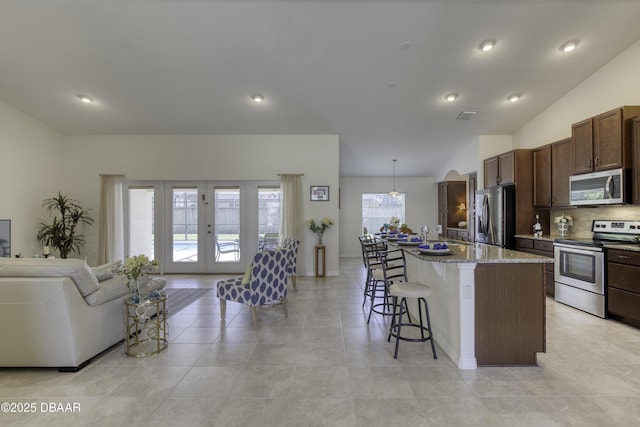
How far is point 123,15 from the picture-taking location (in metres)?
3.43

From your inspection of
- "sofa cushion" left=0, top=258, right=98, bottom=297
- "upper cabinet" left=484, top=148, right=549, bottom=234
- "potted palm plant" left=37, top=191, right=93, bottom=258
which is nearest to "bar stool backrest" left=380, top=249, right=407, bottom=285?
"upper cabinet" left=484, top=148, right=549, bottom=234

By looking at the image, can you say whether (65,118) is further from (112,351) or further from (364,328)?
(364,328)

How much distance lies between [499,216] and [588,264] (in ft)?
5.51

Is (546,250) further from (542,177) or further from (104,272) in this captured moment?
(104,272)

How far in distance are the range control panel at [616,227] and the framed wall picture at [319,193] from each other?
4.37 m

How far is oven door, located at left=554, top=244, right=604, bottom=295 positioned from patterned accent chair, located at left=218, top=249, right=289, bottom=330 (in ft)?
12.9

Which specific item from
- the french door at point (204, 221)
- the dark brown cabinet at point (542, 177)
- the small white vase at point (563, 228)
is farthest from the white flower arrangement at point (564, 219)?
the french door at point (204, 221)

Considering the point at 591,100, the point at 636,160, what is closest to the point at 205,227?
the point at 636,160

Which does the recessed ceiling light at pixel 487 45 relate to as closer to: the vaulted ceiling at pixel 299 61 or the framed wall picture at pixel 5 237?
the vaulted ceiling at pixel 299 61

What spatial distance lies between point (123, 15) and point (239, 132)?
114 inches

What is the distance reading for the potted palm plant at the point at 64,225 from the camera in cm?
577

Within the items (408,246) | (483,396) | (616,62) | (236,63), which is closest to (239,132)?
(236,63)

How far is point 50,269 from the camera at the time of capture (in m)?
2.46

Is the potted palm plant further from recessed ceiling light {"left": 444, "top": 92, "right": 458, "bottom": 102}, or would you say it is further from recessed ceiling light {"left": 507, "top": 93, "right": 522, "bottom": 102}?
recessed ceiling light {"left": 507, "top": 93, "right": 522, "bottom": 102}
